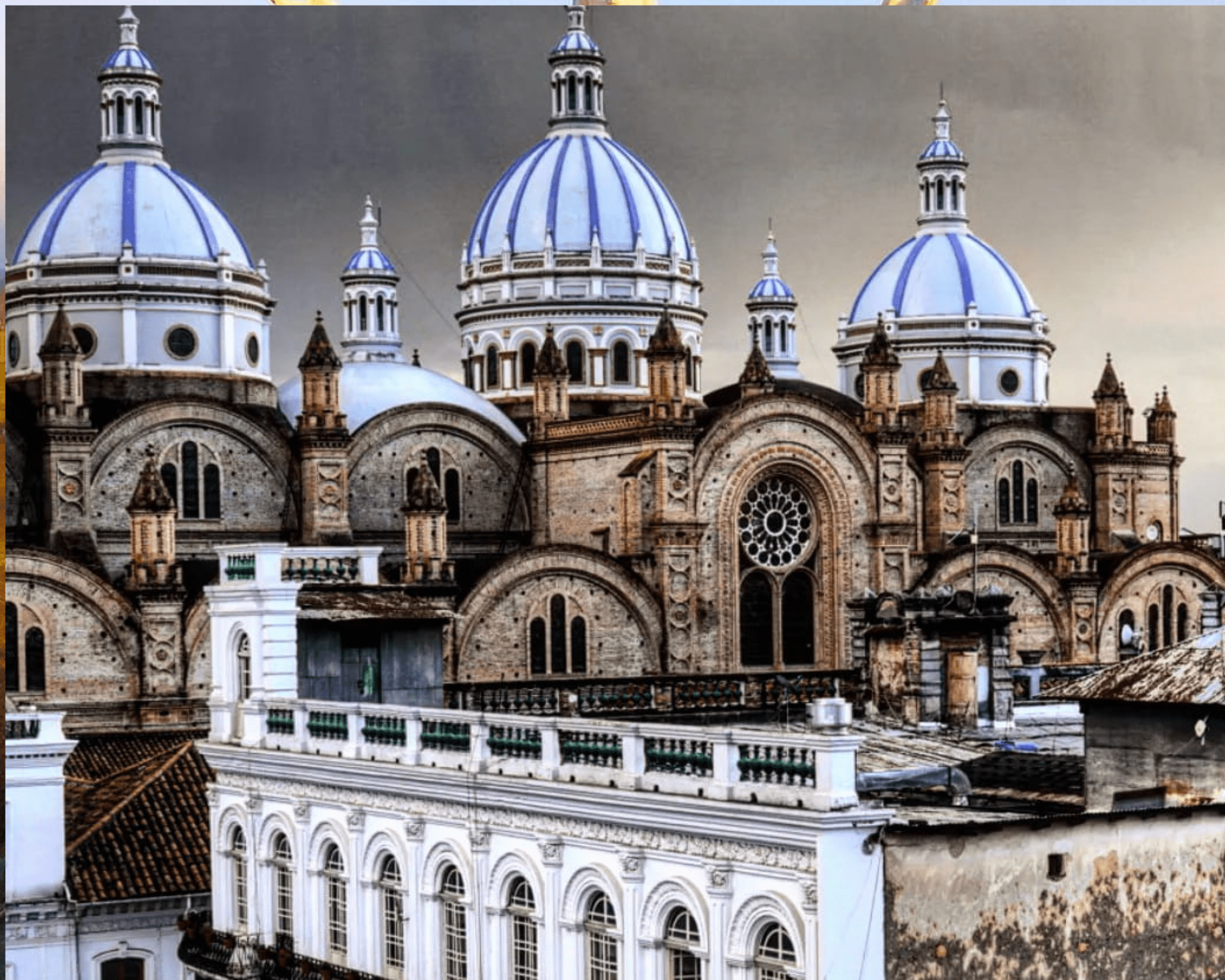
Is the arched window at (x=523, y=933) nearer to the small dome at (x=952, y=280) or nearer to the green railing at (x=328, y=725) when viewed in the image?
the green railing at (x=328, y=725)

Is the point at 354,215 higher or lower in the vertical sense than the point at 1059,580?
higher

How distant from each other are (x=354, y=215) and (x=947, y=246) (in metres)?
18.8

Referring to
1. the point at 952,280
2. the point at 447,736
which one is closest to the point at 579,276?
the point at 952,280

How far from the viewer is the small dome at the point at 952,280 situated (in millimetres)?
44125

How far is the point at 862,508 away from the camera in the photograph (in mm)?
36219

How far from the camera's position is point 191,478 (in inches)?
1325

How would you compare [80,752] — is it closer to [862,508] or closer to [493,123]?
[493,123]

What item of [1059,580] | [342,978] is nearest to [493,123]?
[342,978]

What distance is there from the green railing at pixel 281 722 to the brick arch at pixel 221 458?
51.8 ft

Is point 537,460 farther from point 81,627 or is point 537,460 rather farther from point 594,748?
point 594,748

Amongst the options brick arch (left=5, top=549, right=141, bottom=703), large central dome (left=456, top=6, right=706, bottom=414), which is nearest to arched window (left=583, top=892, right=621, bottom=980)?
brick arch (left=5, top=549, right=141, bottom=703)

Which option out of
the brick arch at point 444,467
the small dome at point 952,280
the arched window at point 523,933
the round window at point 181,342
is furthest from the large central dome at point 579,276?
the arched window at point 523,933

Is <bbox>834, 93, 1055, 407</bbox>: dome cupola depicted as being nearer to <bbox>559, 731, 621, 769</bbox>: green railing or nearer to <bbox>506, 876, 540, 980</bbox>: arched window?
<bbox>506, 876, 540, 980</bbox>: arched window

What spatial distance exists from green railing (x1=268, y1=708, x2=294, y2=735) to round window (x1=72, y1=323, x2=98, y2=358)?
58.8 ft
